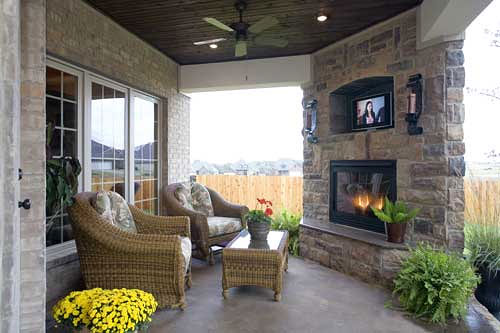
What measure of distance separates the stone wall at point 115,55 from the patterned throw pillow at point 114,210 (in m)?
1.46

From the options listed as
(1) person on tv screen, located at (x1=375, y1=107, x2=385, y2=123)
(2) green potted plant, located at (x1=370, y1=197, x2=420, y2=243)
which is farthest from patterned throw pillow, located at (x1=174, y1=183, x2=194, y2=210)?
(1) person on tv screen, located at (x1=375, y1=107, x2=385, y2=123)

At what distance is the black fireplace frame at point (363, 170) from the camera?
3830 millimetres

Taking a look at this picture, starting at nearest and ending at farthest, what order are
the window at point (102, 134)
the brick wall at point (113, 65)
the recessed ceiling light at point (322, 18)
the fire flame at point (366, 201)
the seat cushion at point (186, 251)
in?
the seat cushion at point (186, 251) < the brick wall at point (113, 65) < the window at point (102, 134) < the recessed ceiling light at point (322, 18) < the fire flame at point (366, 201)

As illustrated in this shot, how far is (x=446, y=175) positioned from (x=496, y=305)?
124cm

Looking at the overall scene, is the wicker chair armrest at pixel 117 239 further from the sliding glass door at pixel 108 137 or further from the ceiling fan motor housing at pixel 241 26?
the ceiling fan motor housing at pixel 241 26

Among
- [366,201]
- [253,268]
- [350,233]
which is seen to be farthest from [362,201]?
→ [253,268]

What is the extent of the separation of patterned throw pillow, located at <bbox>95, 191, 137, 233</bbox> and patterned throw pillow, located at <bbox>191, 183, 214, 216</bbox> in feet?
5.01

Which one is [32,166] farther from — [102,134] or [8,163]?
[102,134]

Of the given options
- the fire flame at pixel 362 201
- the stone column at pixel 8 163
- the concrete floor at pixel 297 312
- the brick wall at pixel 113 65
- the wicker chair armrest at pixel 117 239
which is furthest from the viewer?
the fire flame at pixel 362 201

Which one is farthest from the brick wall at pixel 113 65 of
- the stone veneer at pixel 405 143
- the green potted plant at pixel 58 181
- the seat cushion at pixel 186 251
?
the stone veneer at pixel 405 143

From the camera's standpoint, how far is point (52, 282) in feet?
9.61

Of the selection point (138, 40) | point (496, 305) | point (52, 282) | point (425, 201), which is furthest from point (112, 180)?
point (496, 305)

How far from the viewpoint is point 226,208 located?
4.86m

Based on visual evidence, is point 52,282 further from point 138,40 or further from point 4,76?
point 138,40
